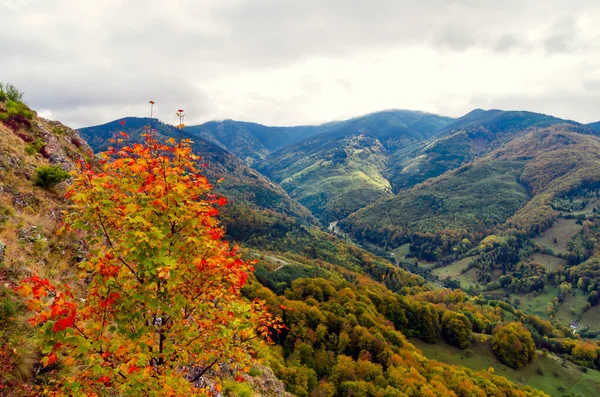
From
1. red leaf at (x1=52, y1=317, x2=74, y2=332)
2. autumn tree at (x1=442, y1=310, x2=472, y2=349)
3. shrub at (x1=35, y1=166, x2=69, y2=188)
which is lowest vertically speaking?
autumn tree at (x1=442, y1=310, x2=472, y2=349)

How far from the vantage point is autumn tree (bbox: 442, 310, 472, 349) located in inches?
4058

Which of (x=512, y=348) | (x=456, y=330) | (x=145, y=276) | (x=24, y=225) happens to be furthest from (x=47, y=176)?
(x=512, y=348)

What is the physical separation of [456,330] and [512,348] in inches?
758

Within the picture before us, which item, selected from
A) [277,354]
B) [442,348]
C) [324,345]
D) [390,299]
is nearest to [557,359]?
[442,348]

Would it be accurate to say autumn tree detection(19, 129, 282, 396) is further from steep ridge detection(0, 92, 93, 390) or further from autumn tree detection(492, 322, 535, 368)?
autumn tree detection(492, 322, 535, 368)

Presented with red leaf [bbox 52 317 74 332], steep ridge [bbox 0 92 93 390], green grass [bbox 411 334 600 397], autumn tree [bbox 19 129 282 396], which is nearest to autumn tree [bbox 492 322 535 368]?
green grass [bbox 411 334 600 397]

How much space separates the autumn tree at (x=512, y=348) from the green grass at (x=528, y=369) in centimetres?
191

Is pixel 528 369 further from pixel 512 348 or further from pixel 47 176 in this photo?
pixel 47 176

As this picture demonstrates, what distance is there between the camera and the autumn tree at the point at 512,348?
10238cm

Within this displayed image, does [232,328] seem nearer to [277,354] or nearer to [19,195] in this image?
[19,195]

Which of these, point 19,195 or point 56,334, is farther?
point 19,195

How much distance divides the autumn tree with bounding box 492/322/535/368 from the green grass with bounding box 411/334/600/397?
1910 millimetres

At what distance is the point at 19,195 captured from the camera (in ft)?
70.5

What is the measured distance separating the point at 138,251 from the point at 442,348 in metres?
118
